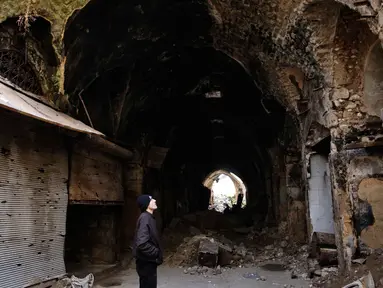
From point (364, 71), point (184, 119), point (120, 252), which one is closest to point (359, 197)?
point (364, 71)

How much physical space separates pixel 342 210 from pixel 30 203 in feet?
15.0

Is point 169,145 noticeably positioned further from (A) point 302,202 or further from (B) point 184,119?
(A) point 302,202

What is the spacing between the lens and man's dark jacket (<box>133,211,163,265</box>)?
13.6 feet

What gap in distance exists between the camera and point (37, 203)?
561 cm

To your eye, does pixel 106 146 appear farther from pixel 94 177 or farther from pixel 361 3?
pixel 361 3

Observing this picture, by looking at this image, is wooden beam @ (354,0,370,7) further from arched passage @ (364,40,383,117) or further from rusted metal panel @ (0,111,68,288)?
rusted metal panel @ (0,111,68,288)

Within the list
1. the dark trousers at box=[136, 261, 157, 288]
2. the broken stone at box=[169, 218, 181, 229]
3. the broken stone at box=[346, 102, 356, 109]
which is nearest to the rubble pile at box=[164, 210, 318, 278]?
the broken stone at box=[169, 218, 181, 229]

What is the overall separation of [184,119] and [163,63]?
4463 millimetres

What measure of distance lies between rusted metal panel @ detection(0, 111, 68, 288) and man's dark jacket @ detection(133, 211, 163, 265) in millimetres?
1906

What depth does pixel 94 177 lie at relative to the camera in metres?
7.55

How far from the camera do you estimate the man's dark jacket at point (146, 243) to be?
4.15m

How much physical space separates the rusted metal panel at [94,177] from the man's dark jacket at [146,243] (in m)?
2.77

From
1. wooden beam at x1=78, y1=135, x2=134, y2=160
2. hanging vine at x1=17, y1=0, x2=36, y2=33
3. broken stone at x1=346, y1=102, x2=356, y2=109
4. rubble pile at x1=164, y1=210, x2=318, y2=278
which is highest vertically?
hanging vine at x1=17, y1=0, x2=36, y2=33

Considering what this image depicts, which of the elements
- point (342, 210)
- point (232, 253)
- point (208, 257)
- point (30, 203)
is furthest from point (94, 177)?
point (342, 210)
